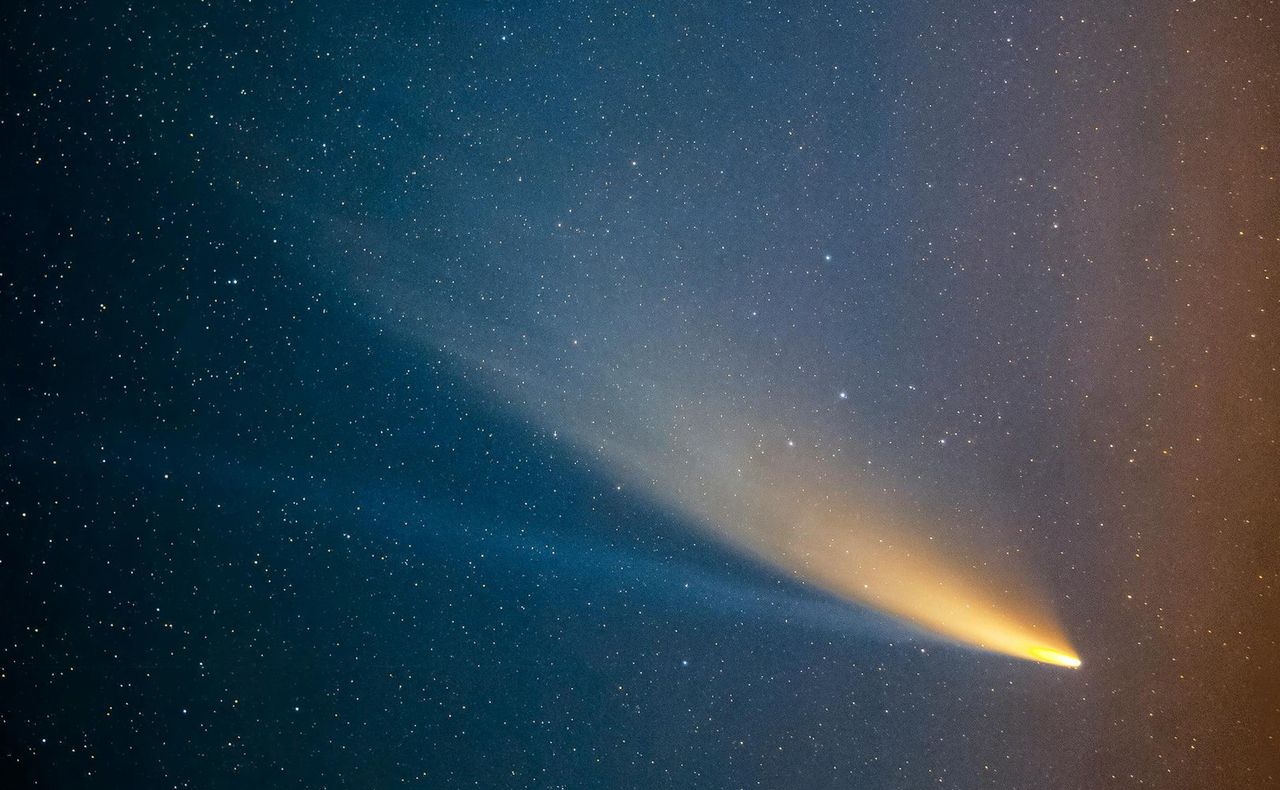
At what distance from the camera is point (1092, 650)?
29.7 inches

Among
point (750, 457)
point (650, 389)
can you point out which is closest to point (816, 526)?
point (750, 457)

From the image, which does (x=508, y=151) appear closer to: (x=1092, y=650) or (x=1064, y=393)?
(x=1064, y=393)

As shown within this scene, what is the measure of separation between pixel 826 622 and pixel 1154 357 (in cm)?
38

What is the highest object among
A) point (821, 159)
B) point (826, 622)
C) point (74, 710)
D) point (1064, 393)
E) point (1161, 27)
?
point (1161, 27)

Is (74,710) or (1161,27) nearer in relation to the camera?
(1161,27)

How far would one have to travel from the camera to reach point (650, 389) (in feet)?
2.60

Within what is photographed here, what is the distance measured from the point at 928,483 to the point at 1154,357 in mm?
231

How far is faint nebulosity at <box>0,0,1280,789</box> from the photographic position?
0.75 meters

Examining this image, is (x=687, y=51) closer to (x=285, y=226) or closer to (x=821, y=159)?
(x=821, y=159)

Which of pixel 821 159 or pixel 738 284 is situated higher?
pixel 821 159

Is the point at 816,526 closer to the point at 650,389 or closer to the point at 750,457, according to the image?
the point at 750,457

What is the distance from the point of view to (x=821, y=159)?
30.7 inches

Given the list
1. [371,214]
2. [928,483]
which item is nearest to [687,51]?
[371,214]

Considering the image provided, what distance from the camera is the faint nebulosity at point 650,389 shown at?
75cm
